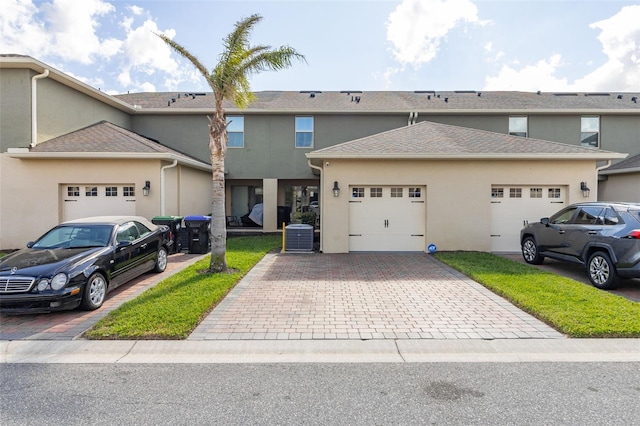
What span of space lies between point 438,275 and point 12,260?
27.9 feet

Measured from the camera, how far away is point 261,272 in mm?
8469

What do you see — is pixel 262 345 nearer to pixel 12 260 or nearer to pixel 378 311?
pixel 378 311

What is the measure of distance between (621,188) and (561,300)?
1234 centimetres

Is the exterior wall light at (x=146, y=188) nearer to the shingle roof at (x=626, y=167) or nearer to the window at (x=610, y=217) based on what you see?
the window at (x=610, y=217)

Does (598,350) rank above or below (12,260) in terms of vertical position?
below

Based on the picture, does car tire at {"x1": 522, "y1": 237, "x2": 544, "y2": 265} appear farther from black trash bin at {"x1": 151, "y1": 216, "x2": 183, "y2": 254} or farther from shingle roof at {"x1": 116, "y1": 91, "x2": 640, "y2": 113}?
black trash bin at {"x1": 151, "y1": 216, "x2": 183, "y2": 254}

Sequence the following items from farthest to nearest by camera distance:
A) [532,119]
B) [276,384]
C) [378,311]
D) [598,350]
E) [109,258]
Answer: [532,119]
[109,258]
[378,311]
[598,350]
[276,384]

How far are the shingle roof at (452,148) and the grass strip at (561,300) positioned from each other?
12.6 ft

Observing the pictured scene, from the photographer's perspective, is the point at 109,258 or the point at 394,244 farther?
the point at 394,244

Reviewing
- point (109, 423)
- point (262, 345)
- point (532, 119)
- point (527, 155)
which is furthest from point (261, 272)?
point (532, 119)

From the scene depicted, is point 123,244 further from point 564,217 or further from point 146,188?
point 564,217

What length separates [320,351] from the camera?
4293 millimetres

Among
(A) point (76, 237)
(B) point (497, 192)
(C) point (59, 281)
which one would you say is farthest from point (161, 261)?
(B) point (497, 192)

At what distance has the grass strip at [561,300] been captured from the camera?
476cm
